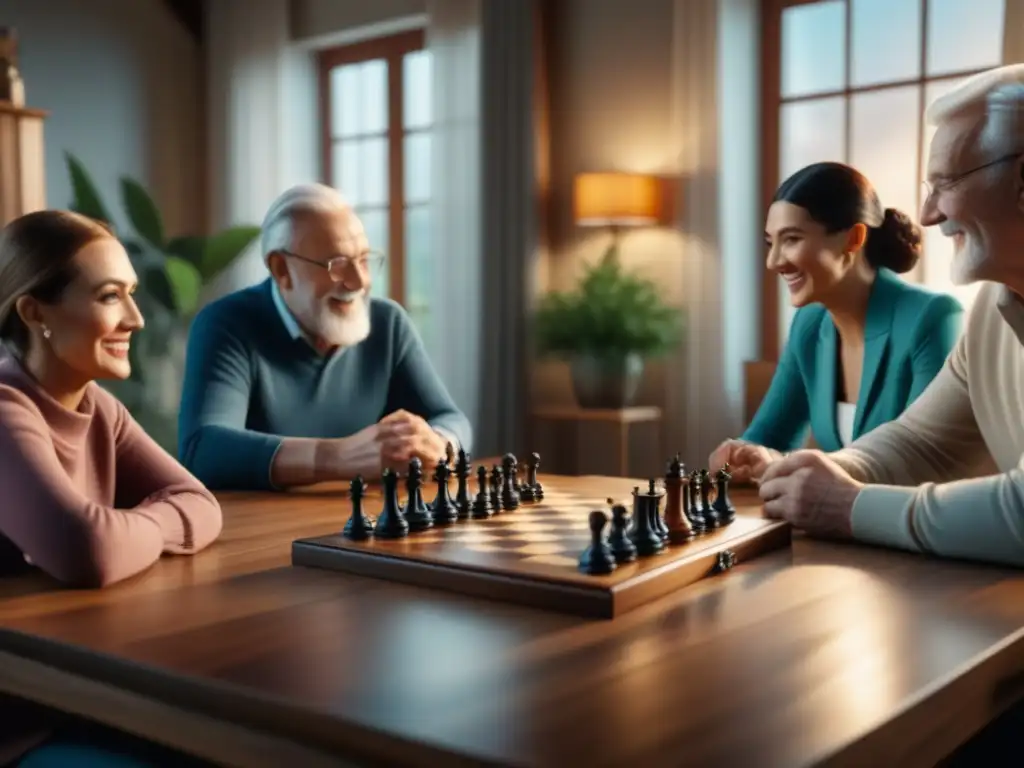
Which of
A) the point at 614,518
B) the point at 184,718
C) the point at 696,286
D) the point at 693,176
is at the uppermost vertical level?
the point at 693,176

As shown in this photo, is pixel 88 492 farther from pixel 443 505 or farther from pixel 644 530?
pixel 644 530

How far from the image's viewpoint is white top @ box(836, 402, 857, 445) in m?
2.41

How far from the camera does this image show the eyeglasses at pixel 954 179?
1588mm

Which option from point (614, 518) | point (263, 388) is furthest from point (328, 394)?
point (614, 518)

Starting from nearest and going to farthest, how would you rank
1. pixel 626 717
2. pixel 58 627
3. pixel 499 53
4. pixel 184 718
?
pixel 626 717 → pixel 184 718 → pixel 58 627 → pixel 499 53

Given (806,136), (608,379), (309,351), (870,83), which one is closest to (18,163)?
(608,379)

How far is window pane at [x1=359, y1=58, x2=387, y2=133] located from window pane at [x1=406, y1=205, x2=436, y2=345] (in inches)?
25.4

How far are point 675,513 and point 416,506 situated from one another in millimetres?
378

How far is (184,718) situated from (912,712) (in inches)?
25.3

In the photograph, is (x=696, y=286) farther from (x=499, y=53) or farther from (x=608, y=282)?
(x=499, y=53)

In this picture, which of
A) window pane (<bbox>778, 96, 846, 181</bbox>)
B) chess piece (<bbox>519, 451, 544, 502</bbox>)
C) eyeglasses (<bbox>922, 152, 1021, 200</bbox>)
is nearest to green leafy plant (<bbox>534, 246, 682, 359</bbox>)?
window pane (<bbox>778, 96, 846, 181</bbox>)

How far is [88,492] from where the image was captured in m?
1.62

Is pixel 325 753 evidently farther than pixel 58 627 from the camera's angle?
No

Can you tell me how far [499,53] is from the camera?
586 centimetres
